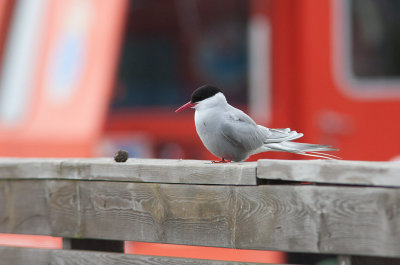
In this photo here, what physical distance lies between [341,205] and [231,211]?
0.28 meters

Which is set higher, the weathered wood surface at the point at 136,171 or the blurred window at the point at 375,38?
the blurred window at the point at 375,38

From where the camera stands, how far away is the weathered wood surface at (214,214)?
5.35 feet

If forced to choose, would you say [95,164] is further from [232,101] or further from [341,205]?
[232,101]

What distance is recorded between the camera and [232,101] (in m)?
5.29

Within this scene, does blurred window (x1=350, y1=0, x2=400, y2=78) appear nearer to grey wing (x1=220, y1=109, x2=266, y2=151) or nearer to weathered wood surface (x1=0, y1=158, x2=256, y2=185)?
grey wing (x1=220, y1=109, x2=266, y2=151)

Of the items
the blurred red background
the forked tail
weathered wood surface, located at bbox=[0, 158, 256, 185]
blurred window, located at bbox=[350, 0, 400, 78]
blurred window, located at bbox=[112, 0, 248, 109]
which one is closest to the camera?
weathered wood surface, located at bbox=[0, 158, 256, 185]

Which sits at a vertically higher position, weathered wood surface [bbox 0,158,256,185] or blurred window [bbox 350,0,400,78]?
blurred window [bbox 350,0,400,78]

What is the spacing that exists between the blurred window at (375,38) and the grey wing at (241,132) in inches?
103

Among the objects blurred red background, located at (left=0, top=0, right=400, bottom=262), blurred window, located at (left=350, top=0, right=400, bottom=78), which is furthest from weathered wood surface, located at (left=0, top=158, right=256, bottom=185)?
blurred window, located at (left=350, top=0, right=400, bottom=78)

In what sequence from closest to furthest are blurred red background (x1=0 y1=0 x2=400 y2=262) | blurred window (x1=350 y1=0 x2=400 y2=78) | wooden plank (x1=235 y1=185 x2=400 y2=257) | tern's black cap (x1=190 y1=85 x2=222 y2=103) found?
wooden plank (x1=235 y1=185 x2=400 y2=257) → tern's black cap (x1=190 y1=85 x2=222 y2=103) → blurred red background (x1=0 y1=0 x2=400 y2=262) → blurred window (x1=350 y1=0 x2=400 y2=78)

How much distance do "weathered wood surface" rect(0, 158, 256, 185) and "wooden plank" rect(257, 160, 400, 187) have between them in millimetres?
60

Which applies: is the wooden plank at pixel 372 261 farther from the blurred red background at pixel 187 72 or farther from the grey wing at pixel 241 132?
the blurred red background at pixel 187 72

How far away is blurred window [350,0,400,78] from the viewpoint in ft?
15.1

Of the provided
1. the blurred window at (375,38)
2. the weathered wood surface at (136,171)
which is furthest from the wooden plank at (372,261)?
the blurred window at (375,38)
